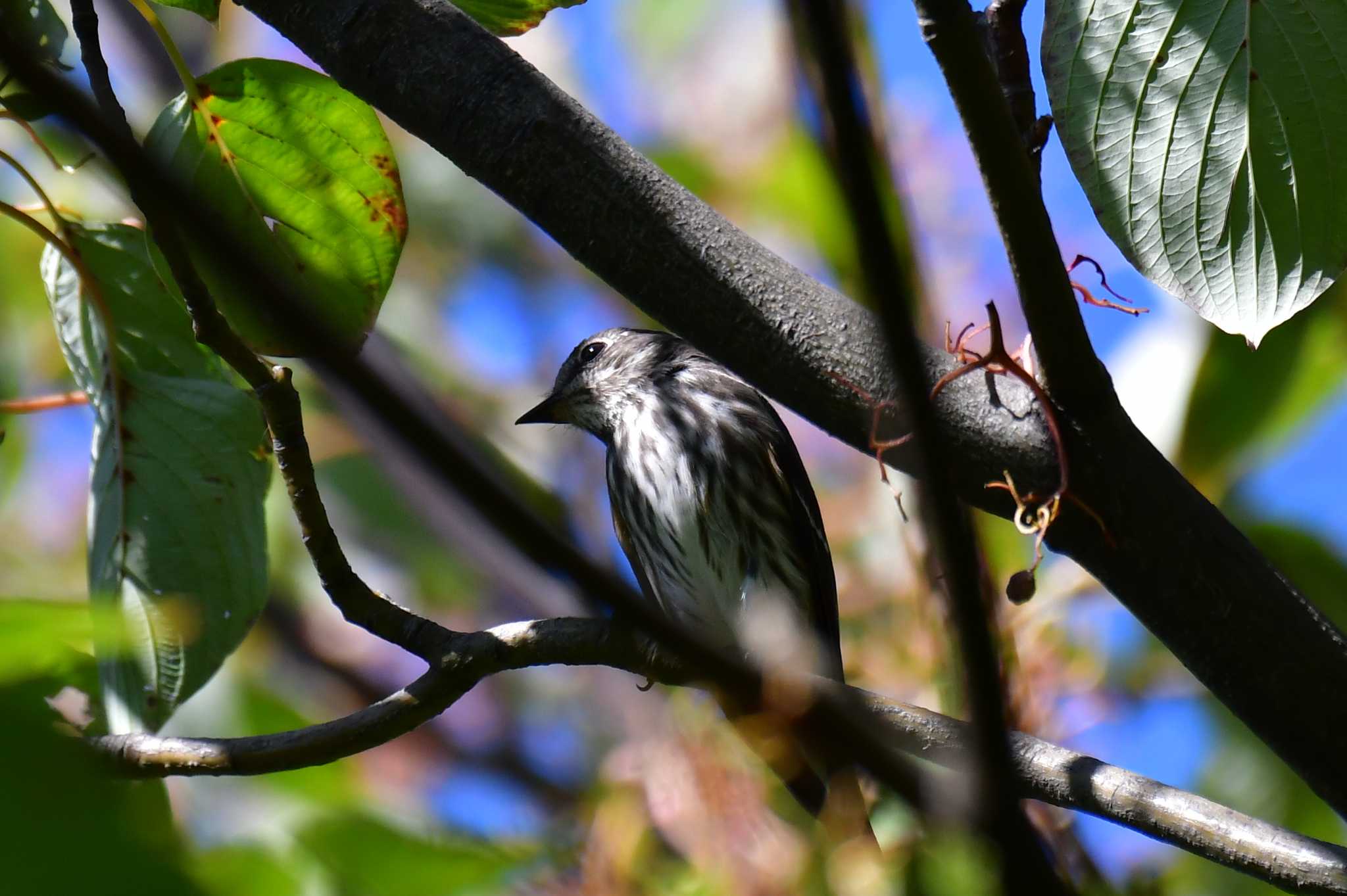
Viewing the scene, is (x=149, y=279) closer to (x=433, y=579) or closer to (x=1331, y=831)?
(x=1331, y=831)

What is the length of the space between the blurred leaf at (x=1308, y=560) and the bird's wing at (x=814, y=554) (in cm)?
142

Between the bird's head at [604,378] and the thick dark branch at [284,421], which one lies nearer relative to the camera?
the thick dark branch at [284,421]

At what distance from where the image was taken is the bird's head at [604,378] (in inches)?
174

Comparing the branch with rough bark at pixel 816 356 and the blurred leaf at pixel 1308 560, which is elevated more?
the blurred leaf at pixel 1308 560

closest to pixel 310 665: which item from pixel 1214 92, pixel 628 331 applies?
pixel 628 331

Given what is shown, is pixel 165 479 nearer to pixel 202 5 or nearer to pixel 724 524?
pixel 202 5

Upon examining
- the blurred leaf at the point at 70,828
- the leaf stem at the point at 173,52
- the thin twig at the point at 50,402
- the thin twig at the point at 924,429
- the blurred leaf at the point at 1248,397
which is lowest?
the blurred leaf at the point at 70,828

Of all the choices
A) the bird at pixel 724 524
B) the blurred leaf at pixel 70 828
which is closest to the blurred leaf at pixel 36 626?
the blurred leaf at pixel 70 828

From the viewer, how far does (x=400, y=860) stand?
2.62 m

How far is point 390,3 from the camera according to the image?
6.63 feet

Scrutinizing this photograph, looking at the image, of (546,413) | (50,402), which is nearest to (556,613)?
(546,413)

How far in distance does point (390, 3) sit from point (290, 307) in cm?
155

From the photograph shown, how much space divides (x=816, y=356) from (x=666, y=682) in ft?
1.76

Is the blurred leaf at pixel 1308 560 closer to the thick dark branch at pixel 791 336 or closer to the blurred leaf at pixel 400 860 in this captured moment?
the thick dark branch at pixel 791 336
